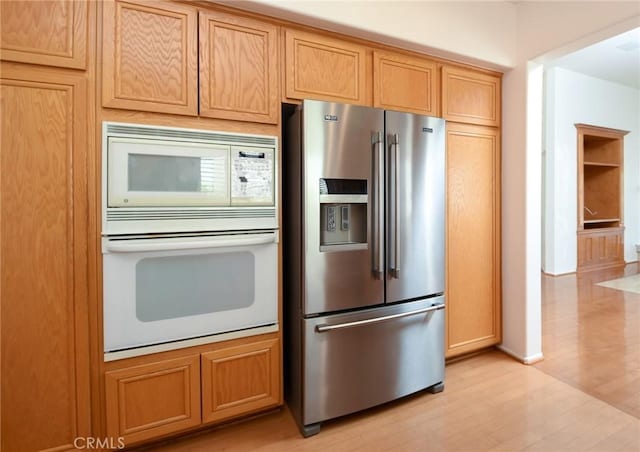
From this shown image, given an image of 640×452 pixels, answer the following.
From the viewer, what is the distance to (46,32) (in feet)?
4.77

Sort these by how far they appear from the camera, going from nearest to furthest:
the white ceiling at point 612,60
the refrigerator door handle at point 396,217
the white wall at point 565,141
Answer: the refrigerator door handle at point 396,217 → the white ceiling at point 612,60 → the white wall at point 565,141

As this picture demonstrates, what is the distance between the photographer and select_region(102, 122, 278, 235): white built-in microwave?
154cm

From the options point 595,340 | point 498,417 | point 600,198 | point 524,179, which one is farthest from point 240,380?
point 600,198

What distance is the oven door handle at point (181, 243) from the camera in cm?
152

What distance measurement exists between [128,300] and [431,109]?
2264 millimetres

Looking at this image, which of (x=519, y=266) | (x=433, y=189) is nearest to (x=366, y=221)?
(x=433, y=189)

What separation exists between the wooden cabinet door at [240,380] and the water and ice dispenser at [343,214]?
0.69 m

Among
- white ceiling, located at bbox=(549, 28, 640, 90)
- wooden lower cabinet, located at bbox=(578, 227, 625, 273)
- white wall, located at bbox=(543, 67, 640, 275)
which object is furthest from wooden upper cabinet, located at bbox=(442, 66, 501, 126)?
wooden lower cabinet, located at bbox=(578, 227, 625, 273)

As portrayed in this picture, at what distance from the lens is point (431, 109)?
2.34 m

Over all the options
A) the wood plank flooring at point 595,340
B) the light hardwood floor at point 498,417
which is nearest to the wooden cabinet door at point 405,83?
the light hardwood floor at point 498,417

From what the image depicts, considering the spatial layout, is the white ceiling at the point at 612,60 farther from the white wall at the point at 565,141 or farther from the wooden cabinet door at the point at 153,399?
the wooden cabinet door at the point at 153,399

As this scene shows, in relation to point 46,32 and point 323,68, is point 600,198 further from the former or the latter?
point 46,32

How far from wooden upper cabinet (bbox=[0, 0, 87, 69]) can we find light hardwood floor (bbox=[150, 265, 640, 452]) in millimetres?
1995

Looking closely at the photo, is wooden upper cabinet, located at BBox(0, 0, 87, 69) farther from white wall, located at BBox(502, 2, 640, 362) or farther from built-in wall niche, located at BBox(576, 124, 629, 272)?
built-in wall niche, located at BBox(576, 124, 629, 272)
